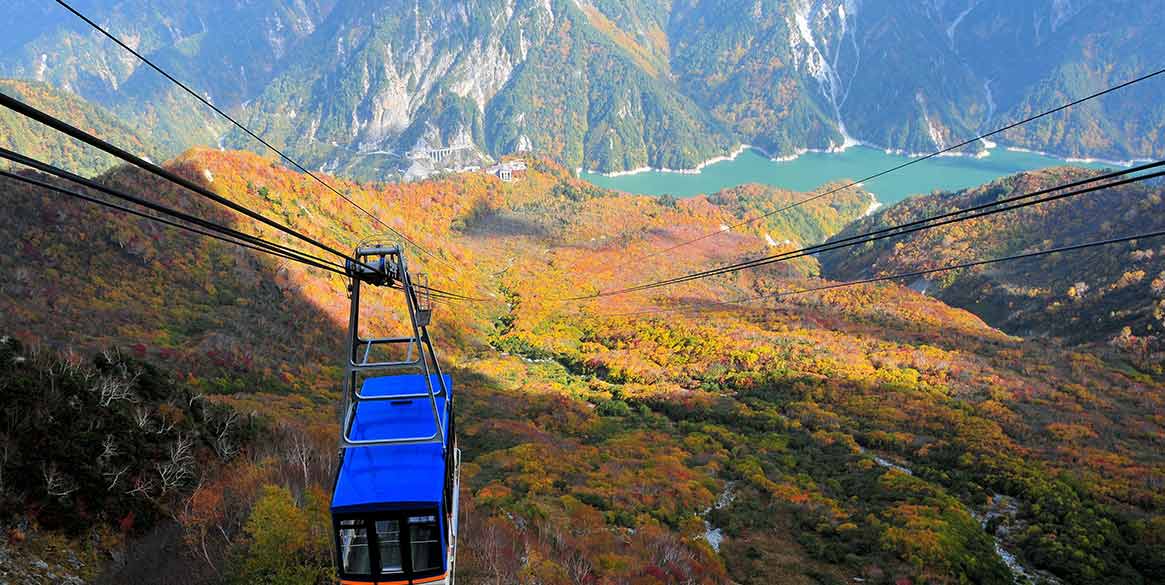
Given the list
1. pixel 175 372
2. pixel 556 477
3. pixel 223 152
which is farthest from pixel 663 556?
pixel 223 152

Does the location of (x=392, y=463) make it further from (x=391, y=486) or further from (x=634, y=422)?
(x=634, y=422)

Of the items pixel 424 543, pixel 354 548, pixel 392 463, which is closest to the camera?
Answer: pixel 354 548

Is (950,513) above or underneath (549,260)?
underneath

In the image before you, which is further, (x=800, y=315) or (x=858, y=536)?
(x=800, y=315)

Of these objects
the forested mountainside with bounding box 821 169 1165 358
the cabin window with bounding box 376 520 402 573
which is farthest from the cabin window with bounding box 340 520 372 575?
the forested mountainside with bounding box 821 169 1165 358

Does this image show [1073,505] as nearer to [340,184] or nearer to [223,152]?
[223,152]

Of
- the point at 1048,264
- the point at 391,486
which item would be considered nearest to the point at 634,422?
the point at 391,486

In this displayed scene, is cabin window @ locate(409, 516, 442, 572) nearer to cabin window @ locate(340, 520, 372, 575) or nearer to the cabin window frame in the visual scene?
the cabin window frame
